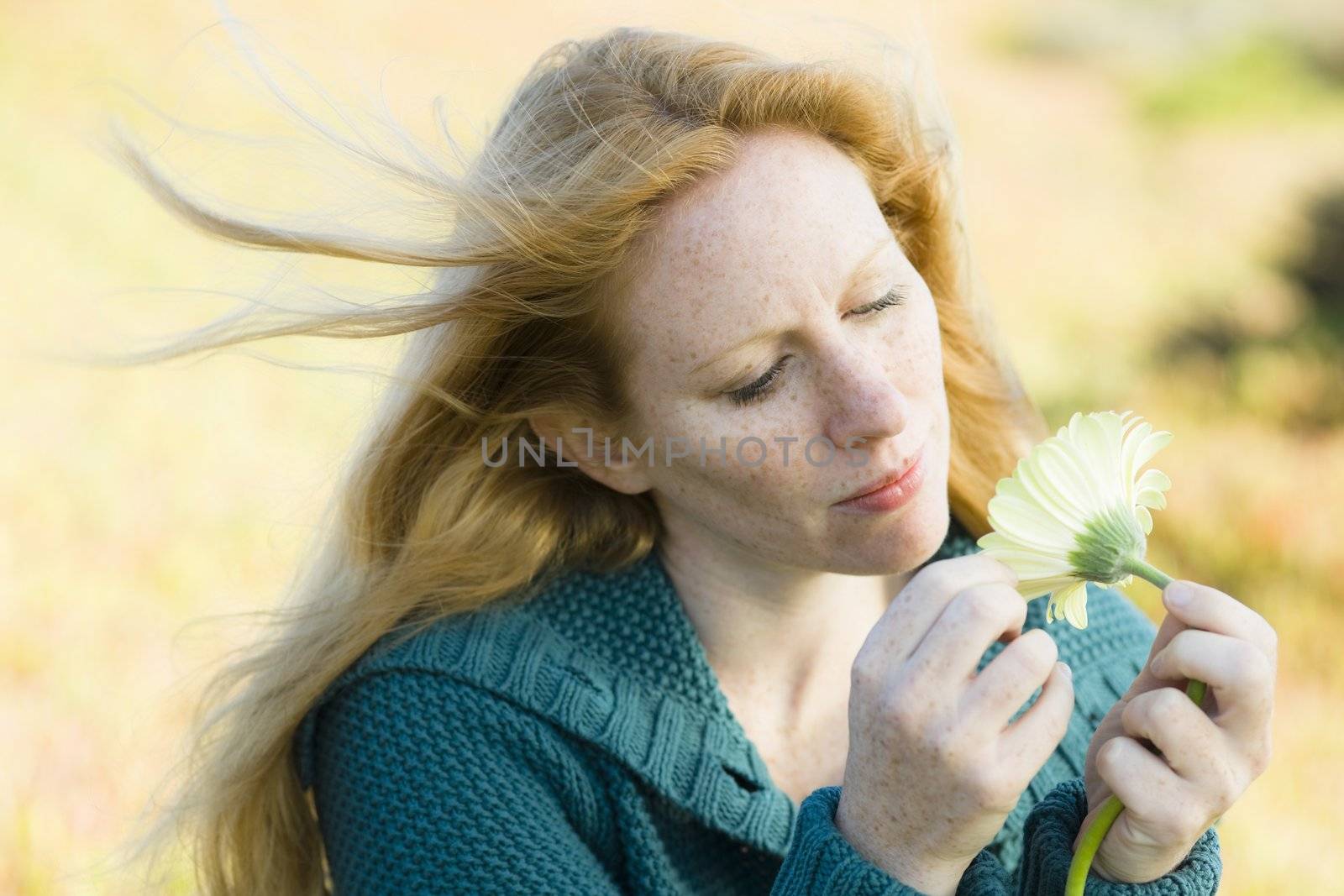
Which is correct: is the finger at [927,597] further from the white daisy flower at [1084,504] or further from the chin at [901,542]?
the chin at [901,542]

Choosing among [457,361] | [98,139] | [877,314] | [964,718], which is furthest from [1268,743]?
[98,139]

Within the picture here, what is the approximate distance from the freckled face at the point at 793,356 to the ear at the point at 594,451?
0.14 m

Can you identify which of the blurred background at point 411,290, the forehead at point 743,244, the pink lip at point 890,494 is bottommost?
the blurred background at point 411,290

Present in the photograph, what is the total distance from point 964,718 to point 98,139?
1413mm

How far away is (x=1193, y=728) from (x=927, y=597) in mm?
292

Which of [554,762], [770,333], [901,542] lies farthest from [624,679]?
[770,333]

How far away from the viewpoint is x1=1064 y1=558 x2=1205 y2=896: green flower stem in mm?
1258

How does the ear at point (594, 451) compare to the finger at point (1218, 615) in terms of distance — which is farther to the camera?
the ear at point (594, 451)

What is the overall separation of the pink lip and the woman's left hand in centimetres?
36

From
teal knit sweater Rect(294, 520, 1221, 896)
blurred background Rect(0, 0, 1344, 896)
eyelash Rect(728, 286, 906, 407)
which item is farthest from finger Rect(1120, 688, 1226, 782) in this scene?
blurred background Rect(0, 0, 1344, 896)

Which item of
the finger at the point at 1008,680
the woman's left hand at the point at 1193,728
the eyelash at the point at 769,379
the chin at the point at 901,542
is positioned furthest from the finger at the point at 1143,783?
the eyelash at the point at 769,379

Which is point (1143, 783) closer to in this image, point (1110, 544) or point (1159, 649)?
point (1159, 649)

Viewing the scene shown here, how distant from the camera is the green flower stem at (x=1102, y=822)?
126cm

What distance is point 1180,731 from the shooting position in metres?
1.30
